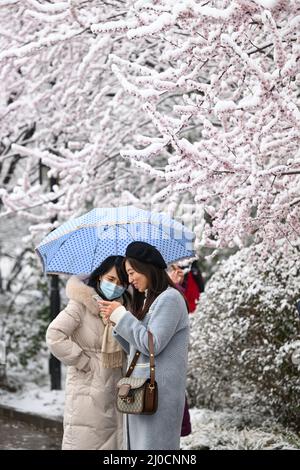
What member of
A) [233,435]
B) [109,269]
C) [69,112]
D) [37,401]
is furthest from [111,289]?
[37,401]

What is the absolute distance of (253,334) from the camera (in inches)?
291

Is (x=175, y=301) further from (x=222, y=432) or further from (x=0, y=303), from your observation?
(x=0, y=303)

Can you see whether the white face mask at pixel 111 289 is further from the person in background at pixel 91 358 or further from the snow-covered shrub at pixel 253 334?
the snow-covered shrub at pixel 253 334

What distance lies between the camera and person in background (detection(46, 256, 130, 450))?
514 cm

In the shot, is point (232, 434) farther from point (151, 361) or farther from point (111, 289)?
point (151, 361)

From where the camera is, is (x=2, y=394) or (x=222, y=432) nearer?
(x=222, y=432)

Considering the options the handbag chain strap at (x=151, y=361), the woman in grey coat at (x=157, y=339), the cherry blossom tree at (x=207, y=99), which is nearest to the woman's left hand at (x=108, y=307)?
the woman in grey coat at (x=157, y=339)

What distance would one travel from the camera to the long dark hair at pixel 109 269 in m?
5.10

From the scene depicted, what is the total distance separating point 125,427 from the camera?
471 cm

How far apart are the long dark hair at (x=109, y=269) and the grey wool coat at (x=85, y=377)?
5cm

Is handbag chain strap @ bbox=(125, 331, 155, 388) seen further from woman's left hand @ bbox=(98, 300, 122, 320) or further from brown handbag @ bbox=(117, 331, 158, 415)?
woman's left hand @ bbox=(98, 300, 122, 320)

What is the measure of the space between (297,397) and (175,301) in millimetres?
3034
